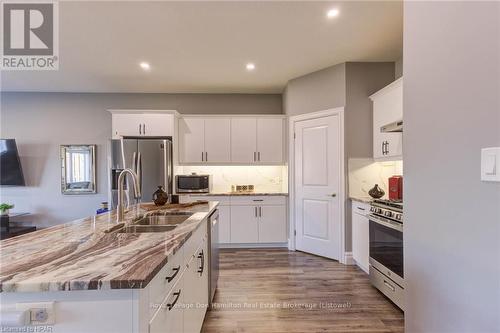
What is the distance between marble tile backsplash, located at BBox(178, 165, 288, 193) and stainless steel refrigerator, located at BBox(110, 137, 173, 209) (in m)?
0.97

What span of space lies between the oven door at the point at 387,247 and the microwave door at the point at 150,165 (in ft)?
9.70

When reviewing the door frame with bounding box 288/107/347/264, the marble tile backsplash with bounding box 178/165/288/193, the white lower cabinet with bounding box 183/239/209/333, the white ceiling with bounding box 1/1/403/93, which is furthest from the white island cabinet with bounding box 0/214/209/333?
the marble tile backsplash with bounding box 178/165/288/193

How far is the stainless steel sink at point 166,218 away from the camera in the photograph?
6.68 ft

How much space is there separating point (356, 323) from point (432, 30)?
7.00 ft

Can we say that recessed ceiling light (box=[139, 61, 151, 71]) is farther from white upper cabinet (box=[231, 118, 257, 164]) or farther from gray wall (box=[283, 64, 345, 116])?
gray wall (box=[283, 64, 345, 116])

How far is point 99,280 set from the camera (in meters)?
0.79

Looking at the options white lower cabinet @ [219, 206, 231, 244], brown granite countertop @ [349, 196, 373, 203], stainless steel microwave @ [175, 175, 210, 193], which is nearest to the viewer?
brown granite countertop @ [349, 196, 373, 203]

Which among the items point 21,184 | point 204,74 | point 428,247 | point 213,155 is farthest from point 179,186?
point 428,247

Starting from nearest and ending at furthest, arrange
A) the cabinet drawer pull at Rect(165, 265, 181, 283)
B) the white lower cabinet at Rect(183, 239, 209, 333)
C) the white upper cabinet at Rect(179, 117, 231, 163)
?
the cabinet drawer pull at Rect(165, 265, 181, 283)
the white lower cabinet at Rect(183, 239, 209, 333)
the white upper cabinet at Rect(179, 117, 231, 163)

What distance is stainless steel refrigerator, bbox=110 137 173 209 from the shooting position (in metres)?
3.77

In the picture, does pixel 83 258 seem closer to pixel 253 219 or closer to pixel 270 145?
pixel 253 219

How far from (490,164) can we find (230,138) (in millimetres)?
3619

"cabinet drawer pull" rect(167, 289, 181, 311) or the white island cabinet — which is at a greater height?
the white island cabinet

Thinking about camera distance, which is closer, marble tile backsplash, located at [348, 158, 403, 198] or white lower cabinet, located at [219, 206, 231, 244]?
marble tile backsplash, located at [348, 158, 403, 198]
